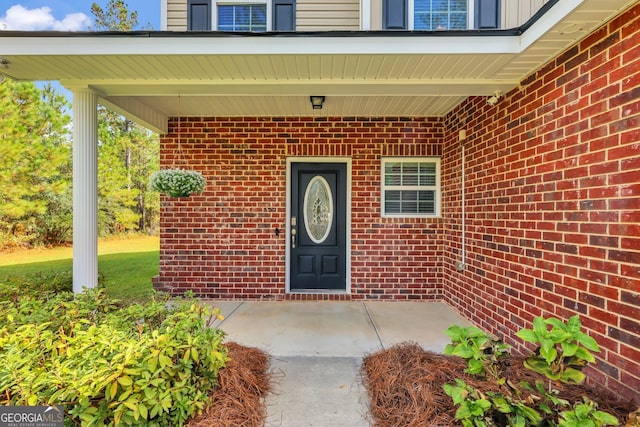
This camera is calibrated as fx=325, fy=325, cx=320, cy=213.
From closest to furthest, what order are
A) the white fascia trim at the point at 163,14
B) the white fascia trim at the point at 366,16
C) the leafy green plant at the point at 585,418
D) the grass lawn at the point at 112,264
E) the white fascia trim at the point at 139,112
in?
1. the leafy green plant at the point at 585,418
2. the white fascia trim at the point at 366,16
3. the white fascia trim at the point at 139,112
4. the white fascia trim at the point at 163,14
5. the grass lawn at the point at 112,264

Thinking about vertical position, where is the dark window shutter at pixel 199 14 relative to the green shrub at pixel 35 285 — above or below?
above

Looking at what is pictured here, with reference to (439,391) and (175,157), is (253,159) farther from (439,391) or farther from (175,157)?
(439,391)

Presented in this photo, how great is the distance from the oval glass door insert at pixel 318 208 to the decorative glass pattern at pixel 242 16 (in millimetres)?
2172

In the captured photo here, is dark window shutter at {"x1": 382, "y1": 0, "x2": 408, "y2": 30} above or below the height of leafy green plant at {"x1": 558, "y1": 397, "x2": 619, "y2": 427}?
above

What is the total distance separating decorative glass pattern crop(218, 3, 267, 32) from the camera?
13.4ft

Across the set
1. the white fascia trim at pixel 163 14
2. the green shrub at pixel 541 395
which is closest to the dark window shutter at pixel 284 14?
the white fascia trim at pixel 163 14

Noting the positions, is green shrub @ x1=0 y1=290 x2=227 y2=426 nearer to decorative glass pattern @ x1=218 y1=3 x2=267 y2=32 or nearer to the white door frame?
the white door frame

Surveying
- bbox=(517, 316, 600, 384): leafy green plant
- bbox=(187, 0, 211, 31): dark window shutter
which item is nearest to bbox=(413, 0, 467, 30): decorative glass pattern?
bbox=(187, 0, 211, 31): dark window shutter

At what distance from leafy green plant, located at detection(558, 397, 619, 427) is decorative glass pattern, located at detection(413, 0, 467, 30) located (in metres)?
3.58

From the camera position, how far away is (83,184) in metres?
3.33

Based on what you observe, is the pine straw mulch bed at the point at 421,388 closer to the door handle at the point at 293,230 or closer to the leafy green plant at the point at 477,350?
the leafy green plant at the point at 477,350

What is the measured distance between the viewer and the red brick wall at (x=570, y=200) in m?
2.01

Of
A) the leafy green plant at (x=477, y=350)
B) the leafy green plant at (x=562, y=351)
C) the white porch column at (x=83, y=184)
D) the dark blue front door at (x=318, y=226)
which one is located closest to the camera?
the leafy green plant at (x=562, y=351)

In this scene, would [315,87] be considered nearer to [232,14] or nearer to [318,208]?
[232,14]
